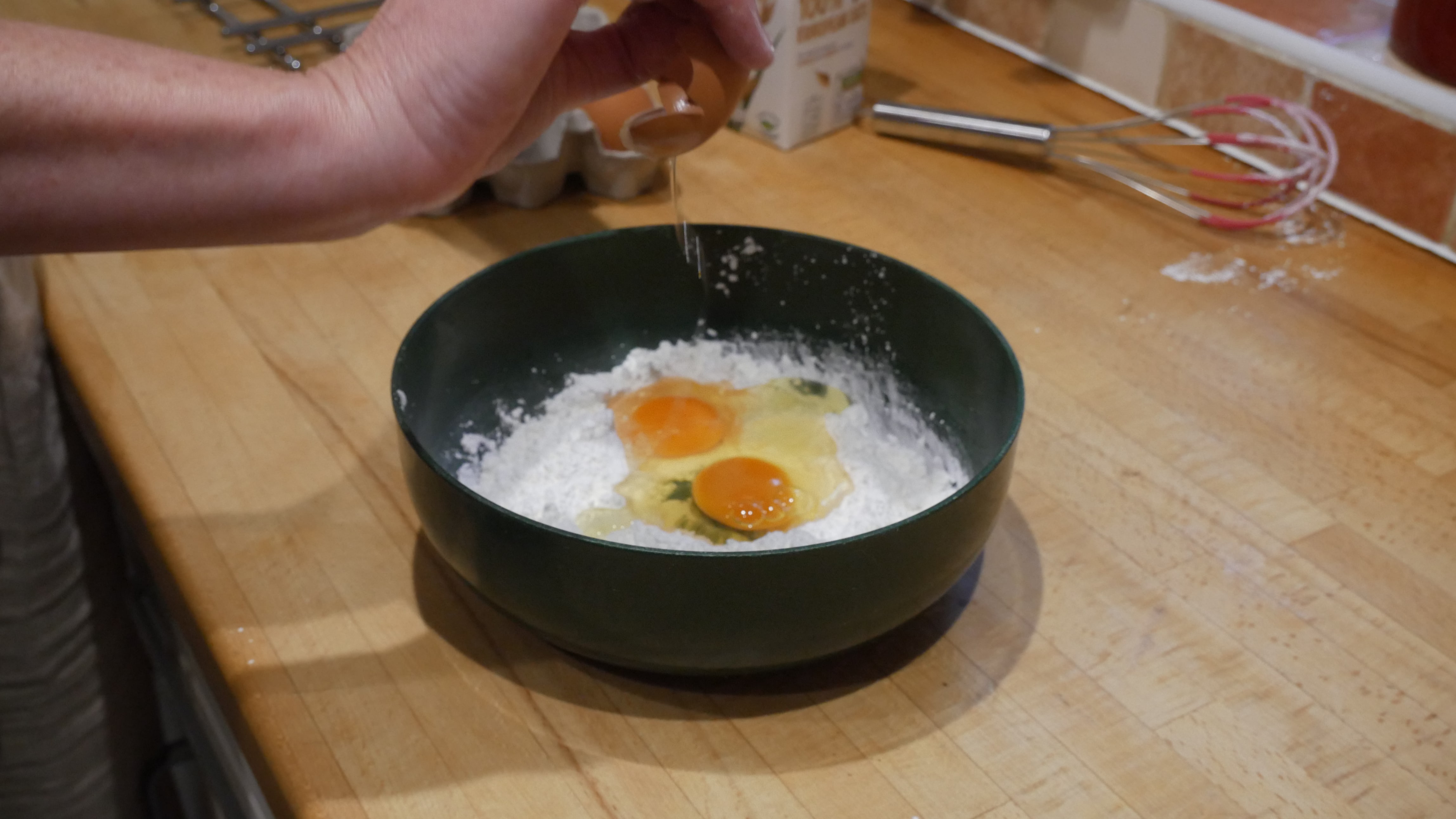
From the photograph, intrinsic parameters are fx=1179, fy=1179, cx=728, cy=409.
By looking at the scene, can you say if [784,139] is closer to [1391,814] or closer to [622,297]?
[622,297]

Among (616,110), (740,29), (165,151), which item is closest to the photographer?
(165,151)

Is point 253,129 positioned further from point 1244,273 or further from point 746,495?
point 1244,273

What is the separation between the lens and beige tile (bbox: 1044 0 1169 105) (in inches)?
53.4

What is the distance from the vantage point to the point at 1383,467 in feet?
2.94

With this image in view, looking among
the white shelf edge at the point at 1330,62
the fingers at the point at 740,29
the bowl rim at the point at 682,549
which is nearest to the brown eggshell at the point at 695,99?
the fingers at the point at 740,29

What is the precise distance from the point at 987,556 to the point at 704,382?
0.85 ft

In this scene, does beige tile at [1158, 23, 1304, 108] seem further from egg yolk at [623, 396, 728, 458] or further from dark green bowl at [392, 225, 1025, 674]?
egg yolk at [623, 396, 728, 458]

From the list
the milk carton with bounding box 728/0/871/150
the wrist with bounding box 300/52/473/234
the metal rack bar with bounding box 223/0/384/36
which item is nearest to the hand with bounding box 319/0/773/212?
the wrist with bounding box 300/52/473/234

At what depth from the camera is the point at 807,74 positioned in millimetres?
1305

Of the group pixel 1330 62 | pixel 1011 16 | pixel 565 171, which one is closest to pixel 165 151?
pixel 565 171

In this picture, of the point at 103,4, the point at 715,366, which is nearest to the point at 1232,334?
the point at 715,366

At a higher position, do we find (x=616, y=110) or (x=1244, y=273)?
(x=616, y=110)

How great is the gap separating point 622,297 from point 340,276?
34 centimetres

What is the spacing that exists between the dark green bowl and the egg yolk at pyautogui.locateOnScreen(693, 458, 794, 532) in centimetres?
14
